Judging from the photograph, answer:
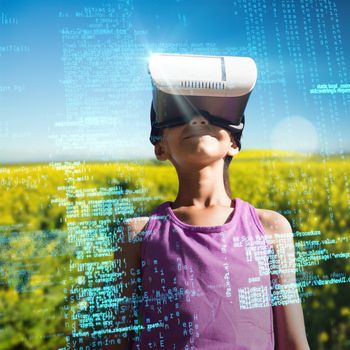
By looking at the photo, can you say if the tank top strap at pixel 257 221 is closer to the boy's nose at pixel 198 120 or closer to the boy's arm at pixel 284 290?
the boy's arm at pixel 284 290

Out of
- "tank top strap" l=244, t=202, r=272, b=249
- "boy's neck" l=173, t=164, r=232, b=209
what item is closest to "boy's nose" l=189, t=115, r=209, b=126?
"boy's neck" l=173, t=164, r=232, b=209

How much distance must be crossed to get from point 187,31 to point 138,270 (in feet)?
1.71

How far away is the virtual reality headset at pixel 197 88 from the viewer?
1.00 m

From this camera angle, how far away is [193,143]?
1048 mm

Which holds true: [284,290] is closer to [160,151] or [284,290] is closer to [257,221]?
[257,221]

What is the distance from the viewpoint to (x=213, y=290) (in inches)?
39.0

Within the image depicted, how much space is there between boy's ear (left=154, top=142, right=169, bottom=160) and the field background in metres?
0.02

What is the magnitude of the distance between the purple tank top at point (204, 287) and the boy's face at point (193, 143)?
0.39ft

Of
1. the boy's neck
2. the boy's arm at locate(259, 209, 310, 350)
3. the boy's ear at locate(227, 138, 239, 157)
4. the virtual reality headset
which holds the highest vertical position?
the virtual reality headset

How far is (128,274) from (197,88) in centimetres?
40

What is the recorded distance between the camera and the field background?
3.20 ft

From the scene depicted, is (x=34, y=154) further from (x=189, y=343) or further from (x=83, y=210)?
(x=189, y=343)

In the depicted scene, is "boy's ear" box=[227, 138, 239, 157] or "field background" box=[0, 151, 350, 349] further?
"boy's ear" box=[227, 138, 239, 157]

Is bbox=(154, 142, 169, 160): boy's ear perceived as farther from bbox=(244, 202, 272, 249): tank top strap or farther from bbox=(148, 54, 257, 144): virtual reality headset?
bbox=(244, 202, 272, 249): tank top strap
